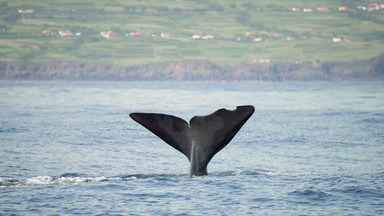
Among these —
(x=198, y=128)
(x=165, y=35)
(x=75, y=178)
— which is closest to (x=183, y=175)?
(x=75, y=178)

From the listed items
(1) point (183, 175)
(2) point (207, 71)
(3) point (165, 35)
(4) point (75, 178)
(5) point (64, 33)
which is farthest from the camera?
(5) point (64, 33)

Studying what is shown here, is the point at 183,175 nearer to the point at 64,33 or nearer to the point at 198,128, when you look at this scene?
the point at 198,128

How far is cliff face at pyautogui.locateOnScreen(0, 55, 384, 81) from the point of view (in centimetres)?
16675

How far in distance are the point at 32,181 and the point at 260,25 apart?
7458 inches

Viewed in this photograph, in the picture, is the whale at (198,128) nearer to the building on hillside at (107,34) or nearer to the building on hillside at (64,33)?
the building on hillside at (64,33)

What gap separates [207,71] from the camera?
174 metres

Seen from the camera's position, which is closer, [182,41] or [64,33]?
[182,41]

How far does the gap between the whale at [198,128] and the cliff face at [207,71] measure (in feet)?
506

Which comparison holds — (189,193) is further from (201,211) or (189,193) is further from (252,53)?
(252,53)

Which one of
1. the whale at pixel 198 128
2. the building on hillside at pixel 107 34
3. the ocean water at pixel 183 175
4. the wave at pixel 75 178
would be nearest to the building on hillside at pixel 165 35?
the building on hillside at pixel 107 34

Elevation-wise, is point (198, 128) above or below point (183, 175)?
above

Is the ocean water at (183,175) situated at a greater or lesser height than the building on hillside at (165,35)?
lesser

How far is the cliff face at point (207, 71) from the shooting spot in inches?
6565

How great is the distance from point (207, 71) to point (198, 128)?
531ft
